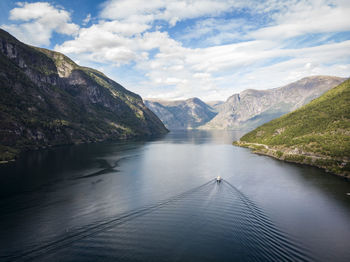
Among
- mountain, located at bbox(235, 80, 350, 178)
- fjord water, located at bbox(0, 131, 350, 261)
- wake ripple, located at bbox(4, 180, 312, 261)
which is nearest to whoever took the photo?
wake ripple, located at bbox(4, 180, 312, 261)

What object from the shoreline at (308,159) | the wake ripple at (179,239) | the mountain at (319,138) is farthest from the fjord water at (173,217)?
the mountain at (319,138)

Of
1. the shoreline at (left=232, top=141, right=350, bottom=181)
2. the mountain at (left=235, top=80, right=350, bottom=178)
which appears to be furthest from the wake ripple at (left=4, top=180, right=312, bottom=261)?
the mountain at (left=235, top=80, right=350, bottom=178)

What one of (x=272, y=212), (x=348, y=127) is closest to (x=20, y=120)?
(x=272, y=212)

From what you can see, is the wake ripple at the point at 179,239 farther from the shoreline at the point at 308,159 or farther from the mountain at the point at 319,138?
the mountain at the point at 319,138

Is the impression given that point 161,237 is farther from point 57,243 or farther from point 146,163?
point 146,163

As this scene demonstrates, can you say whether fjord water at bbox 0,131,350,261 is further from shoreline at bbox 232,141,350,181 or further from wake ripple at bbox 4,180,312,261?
shoreline at bbox 232,141,350,181

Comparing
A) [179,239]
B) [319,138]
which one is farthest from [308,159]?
[179,239]

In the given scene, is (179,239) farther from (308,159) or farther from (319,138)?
(319,138)
